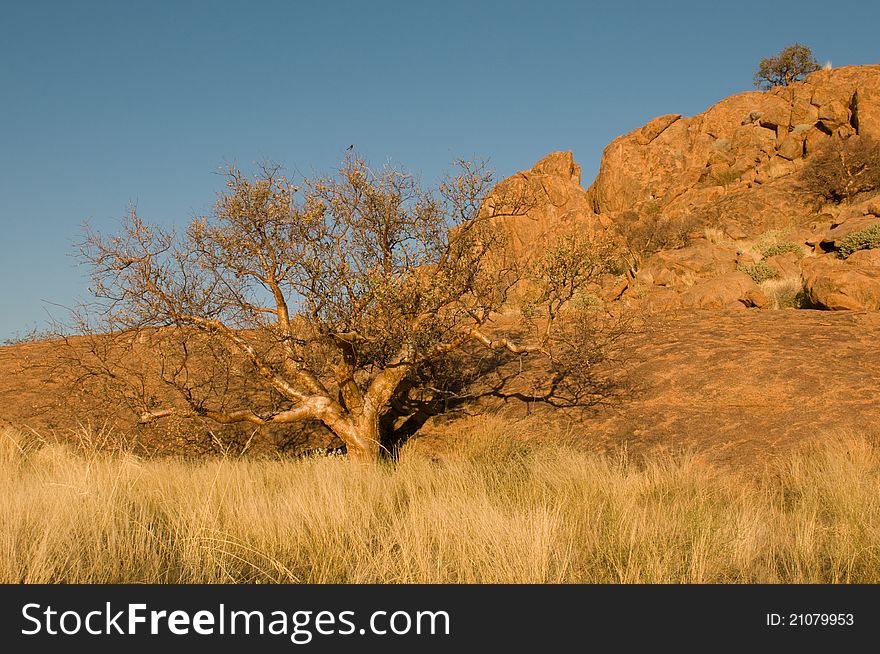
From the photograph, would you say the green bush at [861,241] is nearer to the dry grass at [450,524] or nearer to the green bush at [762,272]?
the green bush at [762,272]

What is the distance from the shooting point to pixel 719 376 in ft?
34.5

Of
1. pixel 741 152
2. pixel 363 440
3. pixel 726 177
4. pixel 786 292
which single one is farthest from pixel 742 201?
pixel 363 440

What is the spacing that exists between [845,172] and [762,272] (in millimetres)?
14741

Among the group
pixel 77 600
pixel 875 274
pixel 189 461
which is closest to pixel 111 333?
pixel 189 461

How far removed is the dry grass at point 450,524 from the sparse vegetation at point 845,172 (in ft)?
87.9

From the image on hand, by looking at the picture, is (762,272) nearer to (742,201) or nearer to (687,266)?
(687,266)

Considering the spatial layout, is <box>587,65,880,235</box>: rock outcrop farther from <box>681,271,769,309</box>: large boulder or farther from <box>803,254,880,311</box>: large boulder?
<box>803,254,880,311</box>: large boulder

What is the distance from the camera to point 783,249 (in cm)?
2259

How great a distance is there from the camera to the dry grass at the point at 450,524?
477cm

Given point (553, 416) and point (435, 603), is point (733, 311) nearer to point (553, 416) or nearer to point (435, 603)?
point (553, 416)

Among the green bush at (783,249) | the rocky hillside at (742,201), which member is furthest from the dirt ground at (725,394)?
→ the green bush at (783,249)

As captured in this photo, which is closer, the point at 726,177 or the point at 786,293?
the point at 786,293

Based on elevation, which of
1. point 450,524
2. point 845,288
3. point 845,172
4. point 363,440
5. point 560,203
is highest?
point 560,203

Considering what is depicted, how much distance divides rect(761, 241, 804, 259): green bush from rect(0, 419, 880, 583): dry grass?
1582 cm
